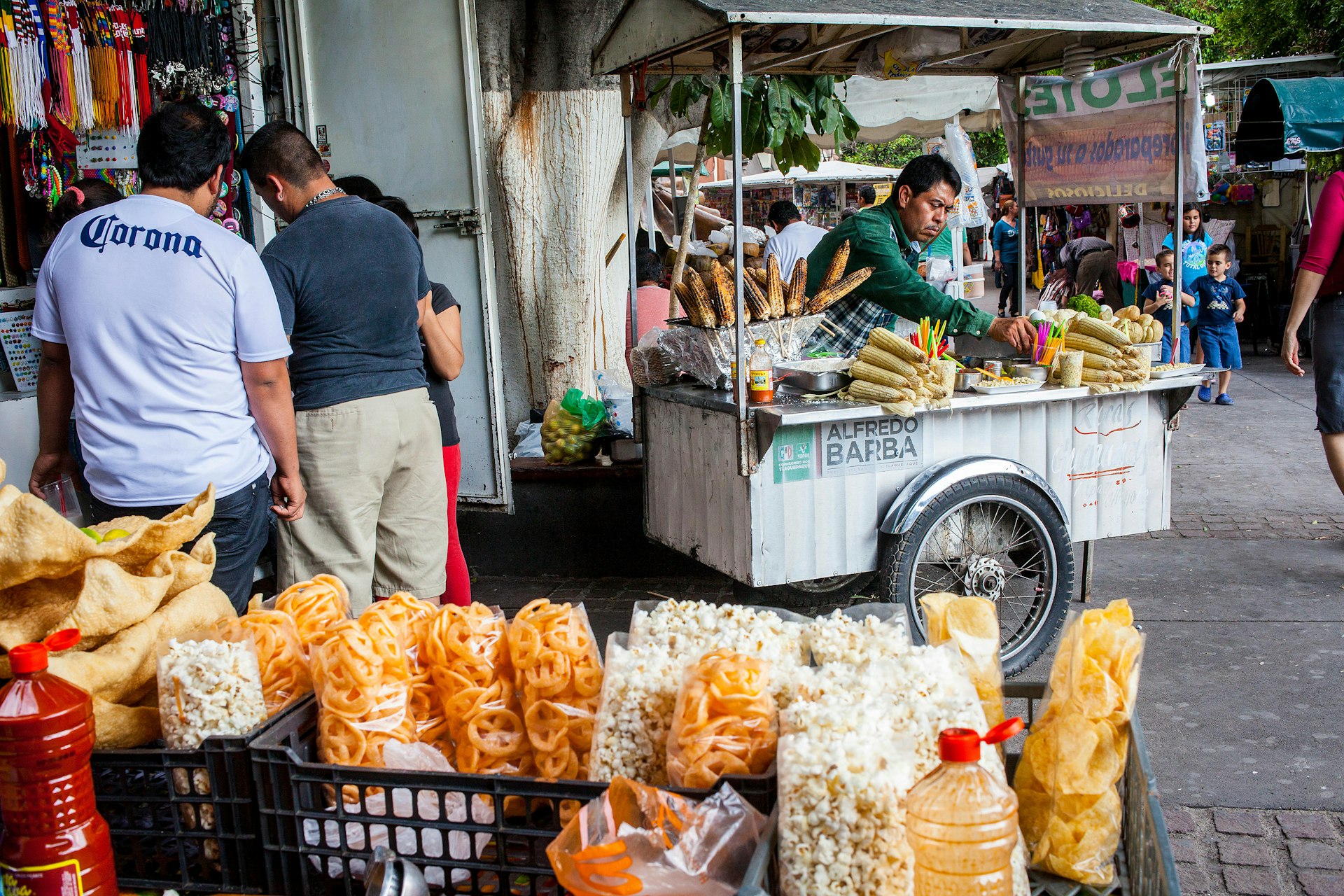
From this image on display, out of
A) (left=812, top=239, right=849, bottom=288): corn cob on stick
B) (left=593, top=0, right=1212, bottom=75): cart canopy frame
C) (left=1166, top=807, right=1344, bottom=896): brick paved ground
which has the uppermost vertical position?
(left=593, top=0, right=1212, bottom=75): cart canopy frame

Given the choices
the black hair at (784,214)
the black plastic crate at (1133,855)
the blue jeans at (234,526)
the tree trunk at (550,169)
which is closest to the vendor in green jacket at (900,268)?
the tree trunk at (550,169)

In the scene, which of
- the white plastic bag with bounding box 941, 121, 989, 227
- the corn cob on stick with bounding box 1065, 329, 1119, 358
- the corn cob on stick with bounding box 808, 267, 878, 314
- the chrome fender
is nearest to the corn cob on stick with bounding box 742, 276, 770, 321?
the corn cob on stick with bounding box 808, 267, 878, 314

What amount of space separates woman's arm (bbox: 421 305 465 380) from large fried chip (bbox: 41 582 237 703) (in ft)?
6.61

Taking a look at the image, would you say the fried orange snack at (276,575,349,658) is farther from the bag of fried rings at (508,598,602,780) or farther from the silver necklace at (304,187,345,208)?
the silver necklace at (304,187,345,208)

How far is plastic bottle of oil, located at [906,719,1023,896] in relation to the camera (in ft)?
4.36

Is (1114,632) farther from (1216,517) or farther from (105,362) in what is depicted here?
(1216,517)

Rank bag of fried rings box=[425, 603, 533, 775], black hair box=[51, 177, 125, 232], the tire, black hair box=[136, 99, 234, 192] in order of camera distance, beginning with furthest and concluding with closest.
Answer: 1. the tire
2. black hair box=[51, 177, 125, 232]
3. black hair box=[136, 99, 234, 192]
4. bag of fried rings box=[425, 603, 533, 775]

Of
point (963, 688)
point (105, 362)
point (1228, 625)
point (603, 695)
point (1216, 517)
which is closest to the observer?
point (963, 688)

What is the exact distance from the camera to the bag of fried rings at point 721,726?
5.25ft

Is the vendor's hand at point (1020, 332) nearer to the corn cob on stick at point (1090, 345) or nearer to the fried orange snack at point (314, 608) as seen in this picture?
A: the corn cob on stick at point (1090, 345)

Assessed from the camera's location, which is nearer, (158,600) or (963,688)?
(963,688)

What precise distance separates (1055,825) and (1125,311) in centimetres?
382

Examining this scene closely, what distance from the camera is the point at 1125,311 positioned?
4.97 metres

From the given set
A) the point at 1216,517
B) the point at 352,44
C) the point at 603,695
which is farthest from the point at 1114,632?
the point at 1216,517
